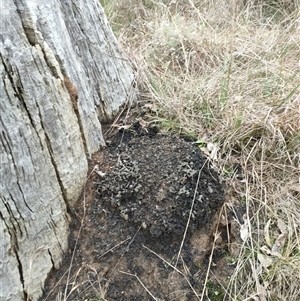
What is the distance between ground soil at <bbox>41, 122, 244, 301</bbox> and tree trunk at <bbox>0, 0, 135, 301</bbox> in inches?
3.1

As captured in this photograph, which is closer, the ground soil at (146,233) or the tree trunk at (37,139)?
the tree trunk at (37,139)

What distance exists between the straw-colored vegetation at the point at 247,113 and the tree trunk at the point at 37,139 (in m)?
0.58

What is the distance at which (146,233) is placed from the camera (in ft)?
5.70

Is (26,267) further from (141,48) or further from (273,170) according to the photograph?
(141,48)

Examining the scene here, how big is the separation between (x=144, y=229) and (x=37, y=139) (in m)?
0.55

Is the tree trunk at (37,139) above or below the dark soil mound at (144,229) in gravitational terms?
above

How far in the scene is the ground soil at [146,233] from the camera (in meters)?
1.68

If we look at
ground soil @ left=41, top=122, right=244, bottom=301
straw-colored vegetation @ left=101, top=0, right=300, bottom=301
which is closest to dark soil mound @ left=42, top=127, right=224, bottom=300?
ground soil @ left=41, top=122, right=244, bottom=301

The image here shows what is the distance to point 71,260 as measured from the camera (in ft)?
5.70

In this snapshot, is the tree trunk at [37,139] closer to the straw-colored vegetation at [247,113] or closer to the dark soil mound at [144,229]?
the dark soil mound at [144,229]

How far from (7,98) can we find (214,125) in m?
1.08

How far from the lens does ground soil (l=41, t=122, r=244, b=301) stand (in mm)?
1677

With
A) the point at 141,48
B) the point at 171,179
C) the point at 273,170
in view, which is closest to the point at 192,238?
the point at 171,179

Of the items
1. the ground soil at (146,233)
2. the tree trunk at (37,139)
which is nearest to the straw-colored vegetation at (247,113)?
the ground soil at (146,233)
